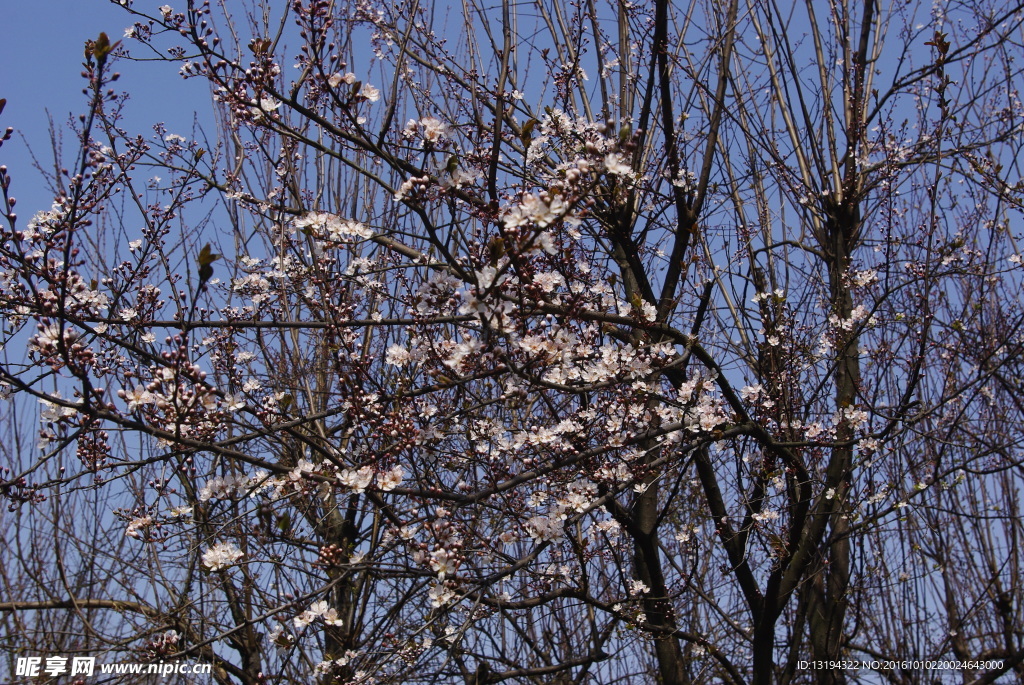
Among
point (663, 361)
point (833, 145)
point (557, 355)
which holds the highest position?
point (833, 145)

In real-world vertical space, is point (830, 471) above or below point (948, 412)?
below

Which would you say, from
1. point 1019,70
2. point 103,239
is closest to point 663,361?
point 1019,70

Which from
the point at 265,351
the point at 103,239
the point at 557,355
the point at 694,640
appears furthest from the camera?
the point at 103,239

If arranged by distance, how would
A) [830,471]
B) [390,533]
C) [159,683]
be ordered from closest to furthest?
1. [390,533]
2. [830,471]
3. [159,683]

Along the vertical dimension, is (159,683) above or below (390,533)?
below

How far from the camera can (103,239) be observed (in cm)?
560

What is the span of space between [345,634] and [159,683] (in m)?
1.37

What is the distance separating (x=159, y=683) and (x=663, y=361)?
12.4 ft

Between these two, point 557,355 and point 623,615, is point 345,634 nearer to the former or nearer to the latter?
point 623,615

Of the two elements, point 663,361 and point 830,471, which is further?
point 830,471

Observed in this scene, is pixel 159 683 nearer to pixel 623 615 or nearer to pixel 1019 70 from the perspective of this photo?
pixel 623 615

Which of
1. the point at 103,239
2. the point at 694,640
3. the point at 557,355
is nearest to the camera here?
the point at 557,355

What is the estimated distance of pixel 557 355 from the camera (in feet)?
8.28

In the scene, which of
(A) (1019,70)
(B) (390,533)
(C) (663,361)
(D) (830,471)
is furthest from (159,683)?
(A) (1019,70)
